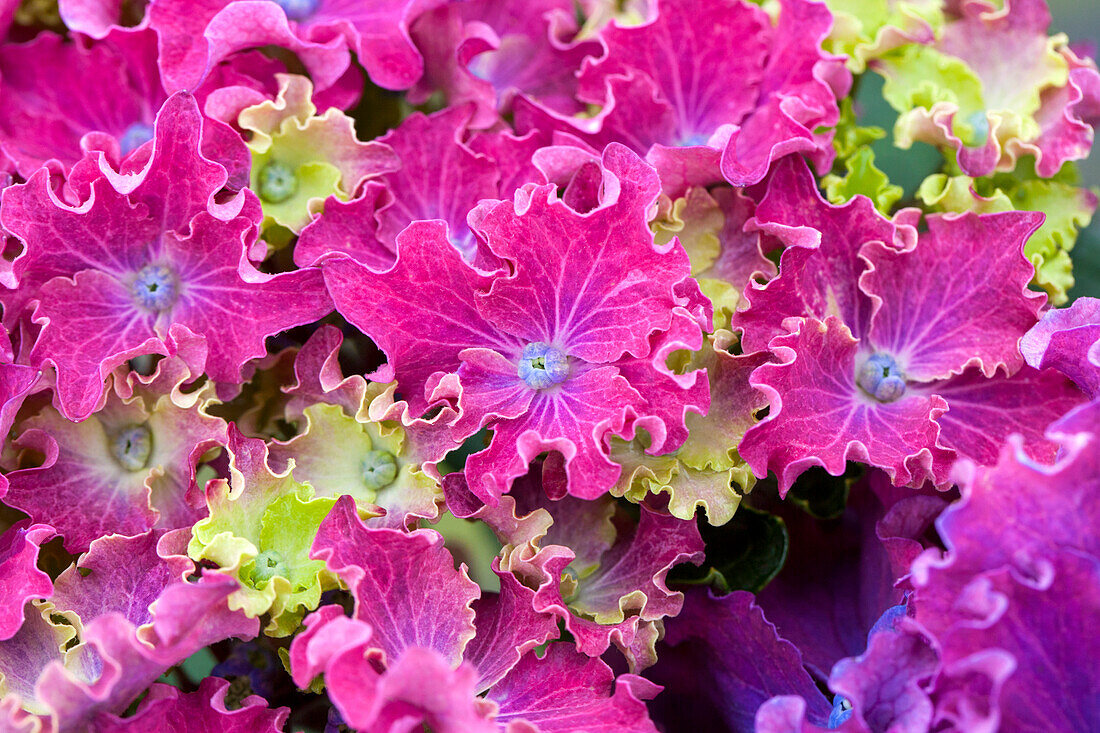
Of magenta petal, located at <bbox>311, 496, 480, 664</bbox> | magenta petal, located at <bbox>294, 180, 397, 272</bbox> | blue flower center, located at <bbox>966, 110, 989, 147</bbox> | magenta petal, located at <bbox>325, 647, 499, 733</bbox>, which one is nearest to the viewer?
magenta petal, located at <bbox>325, 647, 499, 733</bbox>

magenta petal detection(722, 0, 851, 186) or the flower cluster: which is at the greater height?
magenta petal detection(722, 0, 851, 186)

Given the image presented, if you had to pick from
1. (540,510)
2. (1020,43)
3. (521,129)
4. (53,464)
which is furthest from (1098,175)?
(53,464)

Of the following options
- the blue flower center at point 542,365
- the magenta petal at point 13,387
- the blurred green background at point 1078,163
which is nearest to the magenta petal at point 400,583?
the blue flower center at point 542,365

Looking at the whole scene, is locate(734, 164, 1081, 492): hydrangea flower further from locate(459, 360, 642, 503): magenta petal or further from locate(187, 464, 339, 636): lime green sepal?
locate(187, 464, 339, 636): lime green sepal

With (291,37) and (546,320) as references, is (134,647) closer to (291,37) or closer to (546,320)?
(546,320)

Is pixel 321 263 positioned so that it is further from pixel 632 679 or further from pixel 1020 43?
pixel 1020 43

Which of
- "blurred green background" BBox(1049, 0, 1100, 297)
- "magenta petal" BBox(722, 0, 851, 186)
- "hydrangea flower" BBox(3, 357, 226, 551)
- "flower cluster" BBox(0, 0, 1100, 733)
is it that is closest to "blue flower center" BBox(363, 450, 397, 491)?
"flower cluster" BBox(0, 0, 1100, 733)
